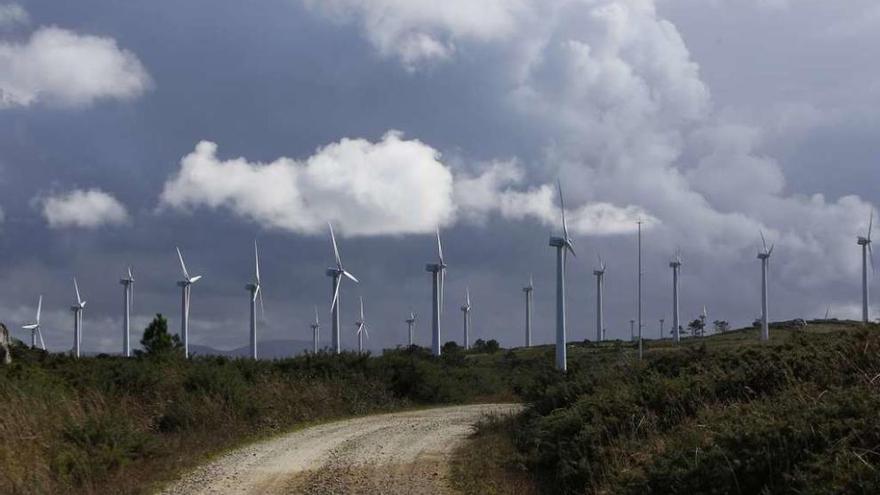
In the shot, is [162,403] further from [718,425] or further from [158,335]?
[158,335]

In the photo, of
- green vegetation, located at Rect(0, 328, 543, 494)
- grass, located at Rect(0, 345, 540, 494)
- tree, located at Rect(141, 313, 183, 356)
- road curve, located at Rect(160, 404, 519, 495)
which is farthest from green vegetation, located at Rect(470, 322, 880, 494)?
tree, located at Rect(141, 313, 183, 356)

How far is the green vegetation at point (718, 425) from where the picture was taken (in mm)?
10062

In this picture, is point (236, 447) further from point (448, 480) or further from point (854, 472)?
point (854, 472)

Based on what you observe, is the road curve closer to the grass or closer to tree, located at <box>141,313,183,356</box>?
the grass

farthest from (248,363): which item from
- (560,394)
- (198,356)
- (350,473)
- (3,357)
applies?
(350,473)

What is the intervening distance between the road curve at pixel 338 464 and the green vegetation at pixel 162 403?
0.98 meters

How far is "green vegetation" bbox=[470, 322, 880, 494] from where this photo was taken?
10.1 metres

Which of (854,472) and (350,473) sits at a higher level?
(854,472)

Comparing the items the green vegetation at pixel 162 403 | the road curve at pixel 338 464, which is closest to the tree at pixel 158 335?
the green vegetation at pixel 162 403

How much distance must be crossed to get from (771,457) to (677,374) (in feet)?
36.3

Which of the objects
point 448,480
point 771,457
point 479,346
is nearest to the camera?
point 771,457

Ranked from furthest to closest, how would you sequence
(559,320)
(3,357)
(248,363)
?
(559,320)
(248,363)
(3,357)

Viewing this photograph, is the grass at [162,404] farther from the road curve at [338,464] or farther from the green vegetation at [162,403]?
the road curve at [338,464]

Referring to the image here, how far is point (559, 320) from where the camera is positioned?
57.4 metres
